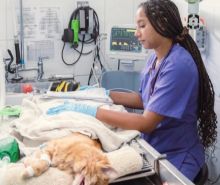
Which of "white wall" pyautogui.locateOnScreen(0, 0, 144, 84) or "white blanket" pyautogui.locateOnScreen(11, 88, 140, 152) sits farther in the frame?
"white wall" pyautogui.locateOnScreen(0, 0, 144, 84)

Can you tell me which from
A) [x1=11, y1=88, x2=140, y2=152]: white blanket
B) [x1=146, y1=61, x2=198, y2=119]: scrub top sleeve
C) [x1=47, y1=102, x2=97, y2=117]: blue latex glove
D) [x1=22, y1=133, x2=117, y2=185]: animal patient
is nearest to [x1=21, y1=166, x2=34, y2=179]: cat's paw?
[x1=22, y1=133, x2=117, y2=185]: animal patient

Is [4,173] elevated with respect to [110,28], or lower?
lower

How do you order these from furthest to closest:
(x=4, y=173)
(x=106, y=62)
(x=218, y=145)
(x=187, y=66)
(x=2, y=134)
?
(x=106, y=62), (x=218, y=145), (x=187, y=66), (x=2, y=134), (x=4, y=173)

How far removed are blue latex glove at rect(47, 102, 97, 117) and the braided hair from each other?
0.49 meters

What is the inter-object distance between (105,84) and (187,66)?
1.17m

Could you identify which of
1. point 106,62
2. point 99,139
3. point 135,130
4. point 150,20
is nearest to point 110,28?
point 106,62

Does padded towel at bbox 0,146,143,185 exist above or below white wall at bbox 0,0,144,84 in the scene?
below

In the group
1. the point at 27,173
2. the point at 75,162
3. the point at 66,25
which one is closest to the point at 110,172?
the point at 75,162

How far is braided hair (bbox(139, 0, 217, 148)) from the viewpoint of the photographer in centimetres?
150

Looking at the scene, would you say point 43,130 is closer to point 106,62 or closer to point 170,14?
point 170,14

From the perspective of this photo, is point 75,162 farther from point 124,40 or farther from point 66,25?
point 66,25

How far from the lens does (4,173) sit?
849 millimetres

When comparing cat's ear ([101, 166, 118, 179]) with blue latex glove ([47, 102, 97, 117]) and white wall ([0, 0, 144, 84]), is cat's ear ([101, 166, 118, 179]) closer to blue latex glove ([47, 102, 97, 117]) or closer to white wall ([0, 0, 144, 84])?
blue latex glove ([47, 102, 97, 117])

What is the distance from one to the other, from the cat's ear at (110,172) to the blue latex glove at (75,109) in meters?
0.42
